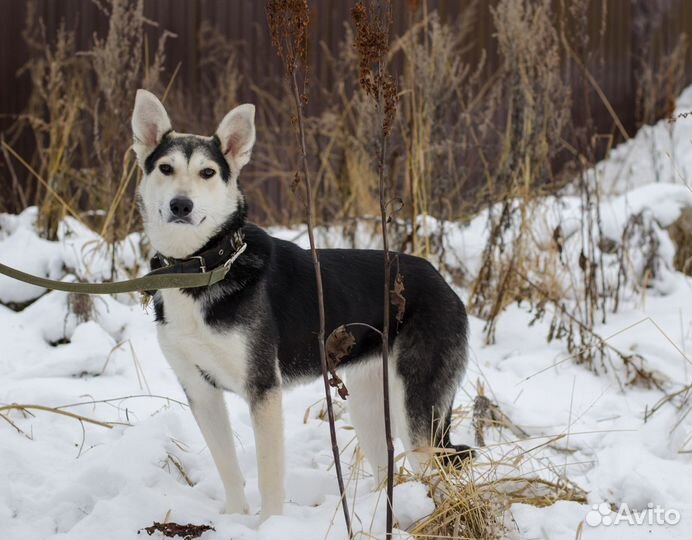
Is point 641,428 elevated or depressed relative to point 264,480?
depressed

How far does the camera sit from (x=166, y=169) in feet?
9.56

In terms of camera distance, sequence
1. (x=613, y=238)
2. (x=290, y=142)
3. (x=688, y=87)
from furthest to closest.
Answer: (x=688, y=87) → (x=290, y=142) → (x=613, y=238)

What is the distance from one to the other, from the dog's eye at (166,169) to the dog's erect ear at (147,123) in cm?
20

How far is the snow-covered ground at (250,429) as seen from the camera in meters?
2.79

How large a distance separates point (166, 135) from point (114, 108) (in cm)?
238

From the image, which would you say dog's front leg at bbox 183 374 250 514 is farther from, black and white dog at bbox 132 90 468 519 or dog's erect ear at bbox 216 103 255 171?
dog's erect ear at bbox 216 103 255 171

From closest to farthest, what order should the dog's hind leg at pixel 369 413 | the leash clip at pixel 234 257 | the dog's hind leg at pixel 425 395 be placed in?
the leash clip at pixel 234 257, the dog's hind leg at pixel 425 395, the dog's hind leg at pixel 369 413

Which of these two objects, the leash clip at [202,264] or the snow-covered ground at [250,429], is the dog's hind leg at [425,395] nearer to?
the snow-covered ground at [250,429]

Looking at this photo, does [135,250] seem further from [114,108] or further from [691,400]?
[691,400]

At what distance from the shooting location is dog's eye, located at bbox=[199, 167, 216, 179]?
291 cm

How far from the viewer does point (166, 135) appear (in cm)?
307

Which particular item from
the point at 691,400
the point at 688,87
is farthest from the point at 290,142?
the point at 688,87

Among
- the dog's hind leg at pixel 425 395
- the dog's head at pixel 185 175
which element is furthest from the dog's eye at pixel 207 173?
the dog's hind leg at pixel 425 395

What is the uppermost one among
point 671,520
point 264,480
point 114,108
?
point 114,108
